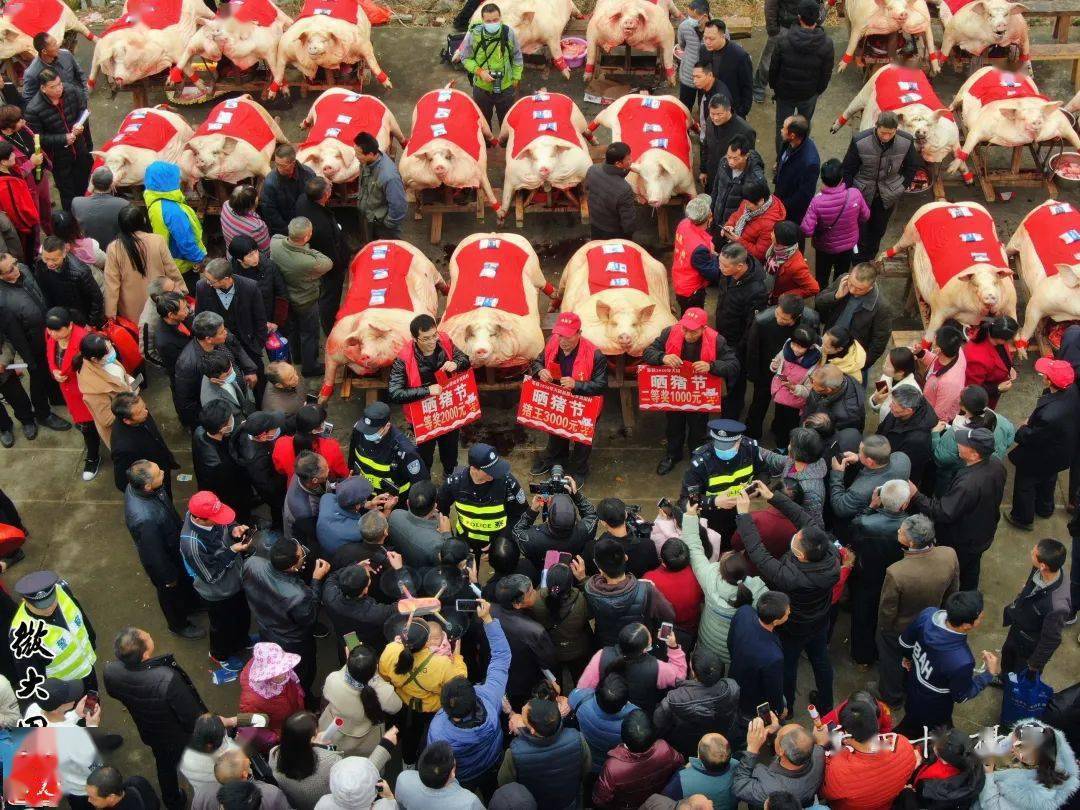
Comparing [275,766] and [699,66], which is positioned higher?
[699,66]

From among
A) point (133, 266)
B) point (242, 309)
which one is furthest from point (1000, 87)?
point (133, 266)

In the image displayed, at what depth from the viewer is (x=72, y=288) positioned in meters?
10.3

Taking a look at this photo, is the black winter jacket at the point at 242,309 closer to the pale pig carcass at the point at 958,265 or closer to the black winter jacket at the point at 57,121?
the black winter jacket at the point at 57,121

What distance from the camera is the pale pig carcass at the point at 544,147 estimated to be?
469 inches

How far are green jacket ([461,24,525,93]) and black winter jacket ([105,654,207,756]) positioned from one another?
7632 millimetres

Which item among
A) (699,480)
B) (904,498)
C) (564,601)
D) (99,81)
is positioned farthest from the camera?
(99,81)

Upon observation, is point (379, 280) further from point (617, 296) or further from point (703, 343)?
point (703, 343)

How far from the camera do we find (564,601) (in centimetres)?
750

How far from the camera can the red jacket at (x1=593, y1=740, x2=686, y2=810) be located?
665 centimetres

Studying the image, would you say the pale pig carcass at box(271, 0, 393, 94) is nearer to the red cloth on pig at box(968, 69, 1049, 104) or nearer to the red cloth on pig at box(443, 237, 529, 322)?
the red cloth on pig at box(443, 237, 529, 322)

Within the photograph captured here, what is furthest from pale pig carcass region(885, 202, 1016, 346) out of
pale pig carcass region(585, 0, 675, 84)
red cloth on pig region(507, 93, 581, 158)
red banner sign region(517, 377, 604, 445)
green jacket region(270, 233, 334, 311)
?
green jacket region(270, 233, 334, 311)

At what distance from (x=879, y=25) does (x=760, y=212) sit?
450 cm

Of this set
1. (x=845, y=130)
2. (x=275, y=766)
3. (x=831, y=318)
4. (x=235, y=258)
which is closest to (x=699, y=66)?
(x=845, y=130)

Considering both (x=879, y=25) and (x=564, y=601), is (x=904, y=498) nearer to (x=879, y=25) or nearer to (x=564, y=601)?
(x=564, y=601)
